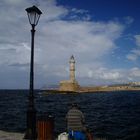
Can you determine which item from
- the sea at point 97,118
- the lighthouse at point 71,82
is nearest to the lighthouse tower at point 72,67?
the lighthouse at point 71,82

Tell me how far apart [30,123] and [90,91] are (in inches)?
6621

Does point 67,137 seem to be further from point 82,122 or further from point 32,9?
point 32,9

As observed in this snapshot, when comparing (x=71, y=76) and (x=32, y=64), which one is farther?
(x=71, y=76)

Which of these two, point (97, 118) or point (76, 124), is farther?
point (97, 118)

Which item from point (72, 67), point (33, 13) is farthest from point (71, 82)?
point (33, 13)

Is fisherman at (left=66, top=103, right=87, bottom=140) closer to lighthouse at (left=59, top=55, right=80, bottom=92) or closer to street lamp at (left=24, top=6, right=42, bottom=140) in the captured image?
street lamp at (left=24, top=6, right=42, bottom=140)

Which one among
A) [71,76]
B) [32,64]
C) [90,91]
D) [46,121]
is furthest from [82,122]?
[90,91]

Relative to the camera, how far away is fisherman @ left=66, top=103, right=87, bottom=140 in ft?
35.1

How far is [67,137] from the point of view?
10.8 metres

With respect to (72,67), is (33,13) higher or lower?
lower

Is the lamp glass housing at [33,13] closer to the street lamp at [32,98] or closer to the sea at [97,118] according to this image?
the street lamp at [32,98]

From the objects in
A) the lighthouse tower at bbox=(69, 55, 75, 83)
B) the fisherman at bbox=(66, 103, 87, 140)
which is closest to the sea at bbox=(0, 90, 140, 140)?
the fisherman at bbox=(66, 103, 87, 140)

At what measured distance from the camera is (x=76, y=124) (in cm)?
1080

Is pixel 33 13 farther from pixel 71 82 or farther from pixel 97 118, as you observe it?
pixel 71 82
